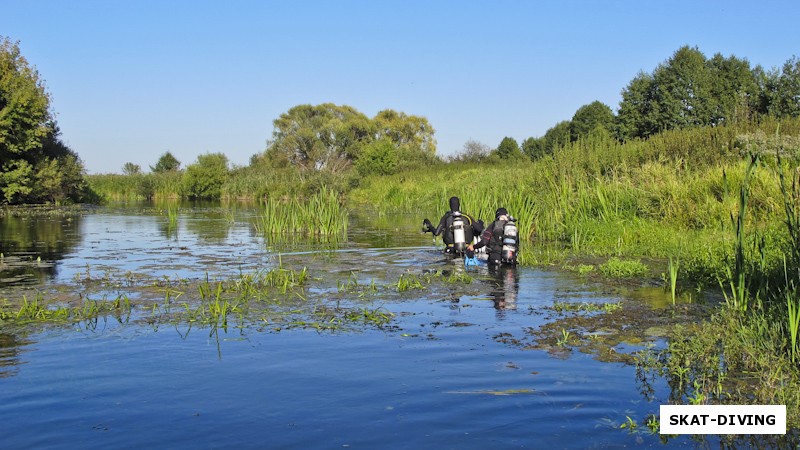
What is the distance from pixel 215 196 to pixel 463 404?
198ft

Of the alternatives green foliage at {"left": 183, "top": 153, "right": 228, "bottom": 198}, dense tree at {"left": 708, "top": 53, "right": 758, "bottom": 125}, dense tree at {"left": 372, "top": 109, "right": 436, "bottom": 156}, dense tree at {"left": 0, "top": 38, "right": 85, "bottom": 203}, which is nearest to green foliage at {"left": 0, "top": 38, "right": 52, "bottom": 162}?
dense tree at {"left": 0, "top": 38, "right": 85, "bottom": 203}

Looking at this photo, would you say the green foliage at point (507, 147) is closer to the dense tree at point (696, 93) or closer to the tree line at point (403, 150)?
the tree line at point (403, 150)

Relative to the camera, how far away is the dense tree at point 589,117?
68.0m

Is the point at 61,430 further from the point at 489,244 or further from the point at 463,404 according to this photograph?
the point at 489,244

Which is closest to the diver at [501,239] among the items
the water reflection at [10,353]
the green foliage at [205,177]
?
the water reflection at [10,353]

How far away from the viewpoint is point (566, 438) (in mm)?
5723

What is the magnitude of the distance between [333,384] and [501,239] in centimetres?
804

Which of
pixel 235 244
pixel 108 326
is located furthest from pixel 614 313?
pixel 235 244

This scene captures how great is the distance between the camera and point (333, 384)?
23.6 ft

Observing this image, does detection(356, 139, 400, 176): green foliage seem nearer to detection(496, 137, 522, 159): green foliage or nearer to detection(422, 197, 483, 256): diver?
detection(496, 137, 522, 159): green foliage

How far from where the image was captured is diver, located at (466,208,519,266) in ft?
47.6

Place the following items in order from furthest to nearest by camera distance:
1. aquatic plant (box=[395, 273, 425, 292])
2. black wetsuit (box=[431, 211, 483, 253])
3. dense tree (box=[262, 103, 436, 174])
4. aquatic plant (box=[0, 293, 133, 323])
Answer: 1. dense tree (box=[262, 103, 436, 174])
2. black wetsuit (box=[431, 211, 483, 253])
3. aquatic plant (box=[395, 273, 425, 292])
4. aquatic plant (box=[0, 293, 133, 323])

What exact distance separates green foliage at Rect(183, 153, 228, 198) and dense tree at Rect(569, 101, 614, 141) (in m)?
30.9

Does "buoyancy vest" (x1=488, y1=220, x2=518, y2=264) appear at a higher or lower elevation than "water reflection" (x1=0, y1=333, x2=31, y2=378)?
higher
